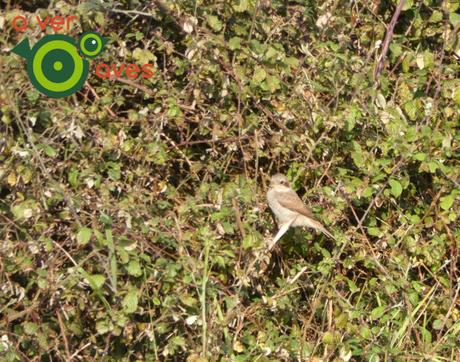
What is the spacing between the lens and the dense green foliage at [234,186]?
4930mm

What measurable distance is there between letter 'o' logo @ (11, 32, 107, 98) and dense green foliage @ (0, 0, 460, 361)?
0.08 m

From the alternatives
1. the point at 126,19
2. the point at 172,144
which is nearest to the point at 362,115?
the point at 172,144

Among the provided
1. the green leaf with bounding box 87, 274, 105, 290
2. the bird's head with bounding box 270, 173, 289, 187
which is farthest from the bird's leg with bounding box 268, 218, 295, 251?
the green leaf with bounding box 87, 274, 105, 290

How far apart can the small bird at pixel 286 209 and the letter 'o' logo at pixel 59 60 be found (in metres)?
1.42

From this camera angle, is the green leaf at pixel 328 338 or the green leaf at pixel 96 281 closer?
the green leaf at pixel 96 281

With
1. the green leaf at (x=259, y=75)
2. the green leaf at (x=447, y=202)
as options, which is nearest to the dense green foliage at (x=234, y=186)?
the green leaf at (x=259, y=75)

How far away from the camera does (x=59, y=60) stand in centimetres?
541

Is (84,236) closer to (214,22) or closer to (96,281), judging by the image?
(96,281)

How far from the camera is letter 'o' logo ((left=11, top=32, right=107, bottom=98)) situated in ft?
16.9

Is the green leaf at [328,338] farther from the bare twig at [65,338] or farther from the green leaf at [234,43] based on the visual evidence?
the green leaf at [234,43]

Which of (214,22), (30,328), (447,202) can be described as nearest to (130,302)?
(30,328)

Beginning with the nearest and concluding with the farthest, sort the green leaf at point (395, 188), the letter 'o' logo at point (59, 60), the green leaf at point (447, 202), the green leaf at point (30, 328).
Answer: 1. the green leaf at point (30, 328)
2. the letter 'o' logo at point (59, 60)
3. the green leaf at point (395, 188)
4. the green leaf at point (447, 202)

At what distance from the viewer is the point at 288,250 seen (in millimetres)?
6059

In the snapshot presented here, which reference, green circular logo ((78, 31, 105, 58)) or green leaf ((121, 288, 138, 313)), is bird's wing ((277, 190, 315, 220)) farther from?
green circular logo ((78, 31, 105, 58))
